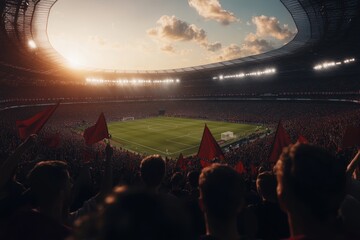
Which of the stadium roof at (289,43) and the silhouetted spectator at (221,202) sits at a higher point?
the stadium roof at (289,43)

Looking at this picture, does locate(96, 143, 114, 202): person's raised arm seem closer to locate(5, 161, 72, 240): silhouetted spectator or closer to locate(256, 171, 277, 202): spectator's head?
locate(5, 161, 72, 240): silhouetted spectator

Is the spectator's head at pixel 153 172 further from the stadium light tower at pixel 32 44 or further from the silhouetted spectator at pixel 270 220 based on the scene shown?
the stadium light tower at pixel 32 44

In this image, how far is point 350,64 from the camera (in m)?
51.8

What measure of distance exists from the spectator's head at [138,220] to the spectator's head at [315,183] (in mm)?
1022

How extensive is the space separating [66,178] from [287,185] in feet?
7.71

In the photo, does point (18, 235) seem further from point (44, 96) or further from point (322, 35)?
point (44, 96)

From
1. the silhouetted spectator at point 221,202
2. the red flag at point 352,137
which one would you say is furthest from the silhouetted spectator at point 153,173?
the red flag at point 352,137

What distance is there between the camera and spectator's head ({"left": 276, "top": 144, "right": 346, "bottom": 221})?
5.93 feet

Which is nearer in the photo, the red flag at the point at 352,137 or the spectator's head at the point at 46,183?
the spectator's head at the point at 46,183

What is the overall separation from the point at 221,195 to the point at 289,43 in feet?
149

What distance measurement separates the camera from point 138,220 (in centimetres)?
120

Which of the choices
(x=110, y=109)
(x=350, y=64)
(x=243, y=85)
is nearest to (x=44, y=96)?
(x=110, y=109)

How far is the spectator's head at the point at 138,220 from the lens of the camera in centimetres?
118

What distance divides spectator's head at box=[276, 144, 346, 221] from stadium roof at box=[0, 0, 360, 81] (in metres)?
26.6
